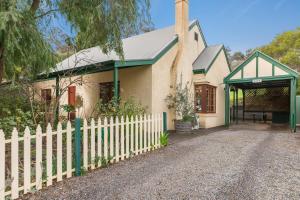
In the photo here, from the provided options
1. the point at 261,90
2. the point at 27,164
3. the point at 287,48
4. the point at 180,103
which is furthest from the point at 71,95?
the point at 287,48

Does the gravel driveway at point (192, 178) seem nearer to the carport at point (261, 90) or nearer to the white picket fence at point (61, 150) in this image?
the white picket fence at point (61, 150)

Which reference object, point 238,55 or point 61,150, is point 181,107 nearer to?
point 61,150

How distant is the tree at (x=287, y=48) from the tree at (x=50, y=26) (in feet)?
77.8

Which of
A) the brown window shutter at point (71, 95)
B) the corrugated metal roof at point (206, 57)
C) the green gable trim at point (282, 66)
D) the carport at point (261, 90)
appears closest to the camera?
the green gable trim at point (282, 66)

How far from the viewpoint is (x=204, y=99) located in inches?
478

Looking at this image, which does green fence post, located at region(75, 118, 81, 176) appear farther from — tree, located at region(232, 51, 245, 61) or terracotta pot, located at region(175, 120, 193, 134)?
tree, located at region(232, 51, 245, 61)

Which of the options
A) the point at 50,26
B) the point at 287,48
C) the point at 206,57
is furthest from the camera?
the point at 287,48

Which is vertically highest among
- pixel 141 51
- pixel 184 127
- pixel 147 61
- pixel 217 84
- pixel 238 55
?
pixel 238 55

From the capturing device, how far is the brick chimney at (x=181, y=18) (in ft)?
35.4

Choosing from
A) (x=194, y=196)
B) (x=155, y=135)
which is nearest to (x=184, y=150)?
(x=155, y=135)

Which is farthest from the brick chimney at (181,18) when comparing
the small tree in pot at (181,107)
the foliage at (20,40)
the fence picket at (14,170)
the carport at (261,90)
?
the fence picket at (14,170)

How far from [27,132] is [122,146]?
89.5 inches

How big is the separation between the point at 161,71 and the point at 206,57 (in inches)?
176

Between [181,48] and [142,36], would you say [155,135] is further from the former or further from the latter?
[142,36]
